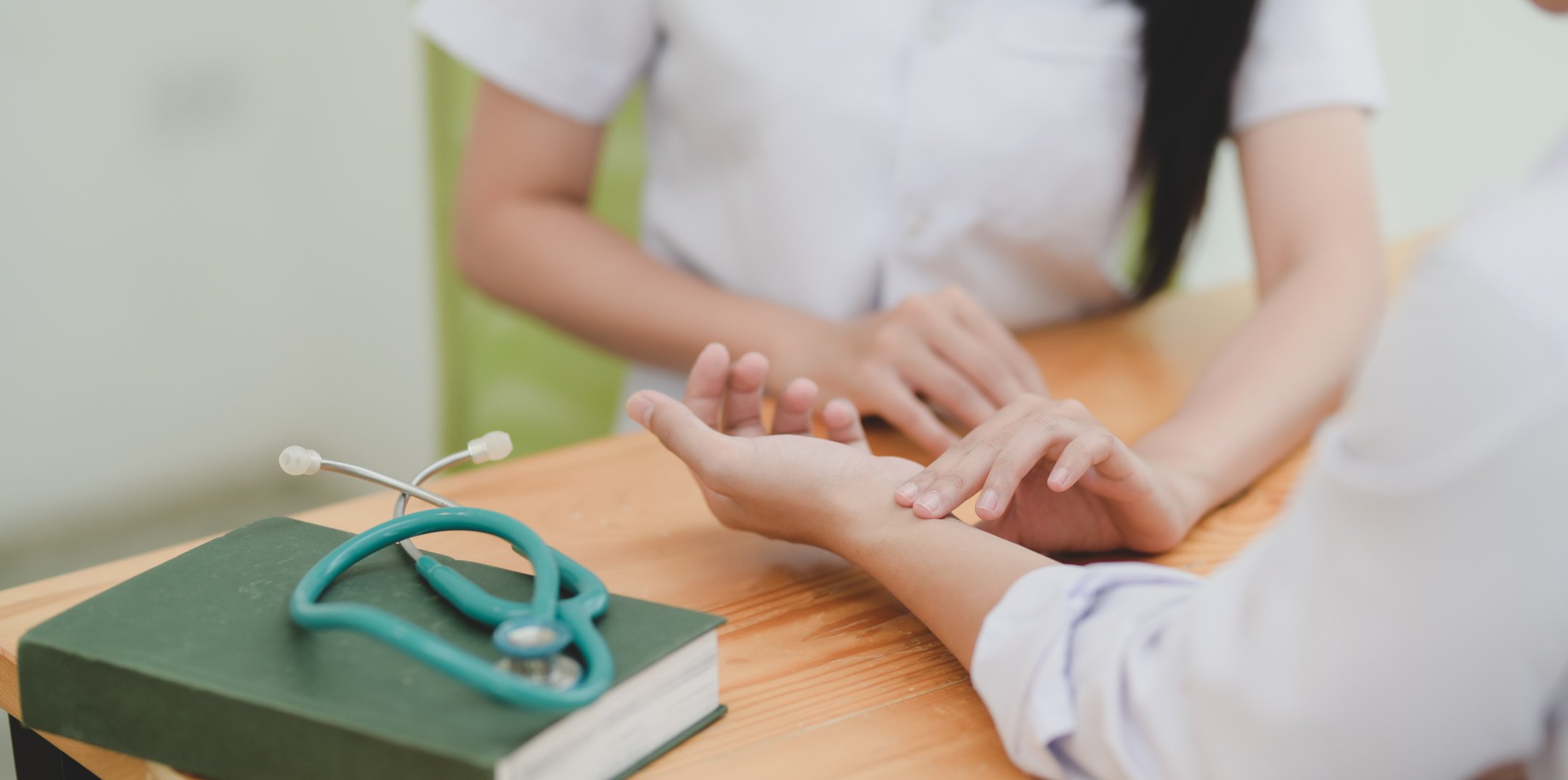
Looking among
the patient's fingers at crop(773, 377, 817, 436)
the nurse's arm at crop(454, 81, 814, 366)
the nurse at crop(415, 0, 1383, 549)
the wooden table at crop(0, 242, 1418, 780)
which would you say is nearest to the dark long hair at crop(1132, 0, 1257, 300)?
the nurse at crop(415, 0, 1383, 549)

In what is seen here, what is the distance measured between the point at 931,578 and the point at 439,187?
89 centimetres

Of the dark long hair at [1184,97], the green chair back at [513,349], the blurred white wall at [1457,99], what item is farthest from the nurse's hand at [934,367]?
the blurred white wall at [1457,99]

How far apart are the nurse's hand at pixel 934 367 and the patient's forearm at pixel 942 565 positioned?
0.65 feet

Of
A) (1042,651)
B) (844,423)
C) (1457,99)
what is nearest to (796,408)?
(844,423)

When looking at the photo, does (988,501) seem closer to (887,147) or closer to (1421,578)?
(1421,578)

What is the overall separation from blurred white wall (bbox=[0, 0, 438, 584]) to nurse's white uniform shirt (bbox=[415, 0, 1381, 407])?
927 mm

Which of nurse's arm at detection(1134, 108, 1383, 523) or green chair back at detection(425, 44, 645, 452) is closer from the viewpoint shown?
nurse's arm at detection(1134, 108, 1383, 523)

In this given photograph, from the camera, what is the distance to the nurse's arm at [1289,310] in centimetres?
70

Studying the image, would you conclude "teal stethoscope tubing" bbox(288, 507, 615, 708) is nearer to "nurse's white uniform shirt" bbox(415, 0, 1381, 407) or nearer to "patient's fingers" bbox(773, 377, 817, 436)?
"patient's fingers" bbox(773, 377, 817, 436)

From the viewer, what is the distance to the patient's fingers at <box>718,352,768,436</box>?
63cm

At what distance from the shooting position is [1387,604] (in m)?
0.31

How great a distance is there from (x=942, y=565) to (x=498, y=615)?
180 mm

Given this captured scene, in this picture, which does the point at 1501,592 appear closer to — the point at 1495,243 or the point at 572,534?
the point at 1495,243

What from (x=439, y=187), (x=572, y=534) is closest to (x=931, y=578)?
(x=572, y=534)
